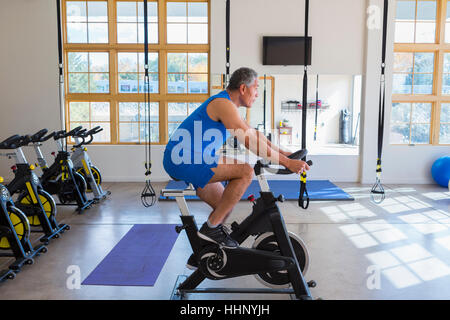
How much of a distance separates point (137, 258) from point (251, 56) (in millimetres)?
4774

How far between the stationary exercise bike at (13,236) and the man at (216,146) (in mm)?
1713

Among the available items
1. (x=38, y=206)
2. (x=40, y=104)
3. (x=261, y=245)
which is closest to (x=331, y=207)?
(x=261, y=245)

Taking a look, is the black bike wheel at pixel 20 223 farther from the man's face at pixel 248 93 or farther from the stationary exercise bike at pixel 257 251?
the man's face at pixel 248 93

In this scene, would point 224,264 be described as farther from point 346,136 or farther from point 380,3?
point 346,136

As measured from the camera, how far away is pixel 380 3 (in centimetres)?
729

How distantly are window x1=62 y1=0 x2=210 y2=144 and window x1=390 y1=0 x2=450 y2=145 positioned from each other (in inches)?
145

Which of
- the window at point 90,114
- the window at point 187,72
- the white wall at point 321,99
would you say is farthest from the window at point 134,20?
the white wall at point 321,99

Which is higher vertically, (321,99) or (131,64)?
(131,64)

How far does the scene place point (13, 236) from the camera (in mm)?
3555

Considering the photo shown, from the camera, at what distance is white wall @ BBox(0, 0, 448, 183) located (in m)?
7.28

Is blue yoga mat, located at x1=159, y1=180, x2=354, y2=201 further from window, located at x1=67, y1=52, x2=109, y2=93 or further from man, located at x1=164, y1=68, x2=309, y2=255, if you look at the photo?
man, located at x1=164, y1=68, x2=309, y2=255

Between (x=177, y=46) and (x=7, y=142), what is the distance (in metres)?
4.22

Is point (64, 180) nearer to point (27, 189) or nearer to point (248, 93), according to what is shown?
point (27, 189)

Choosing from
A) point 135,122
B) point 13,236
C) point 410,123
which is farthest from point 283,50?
point 13,236
